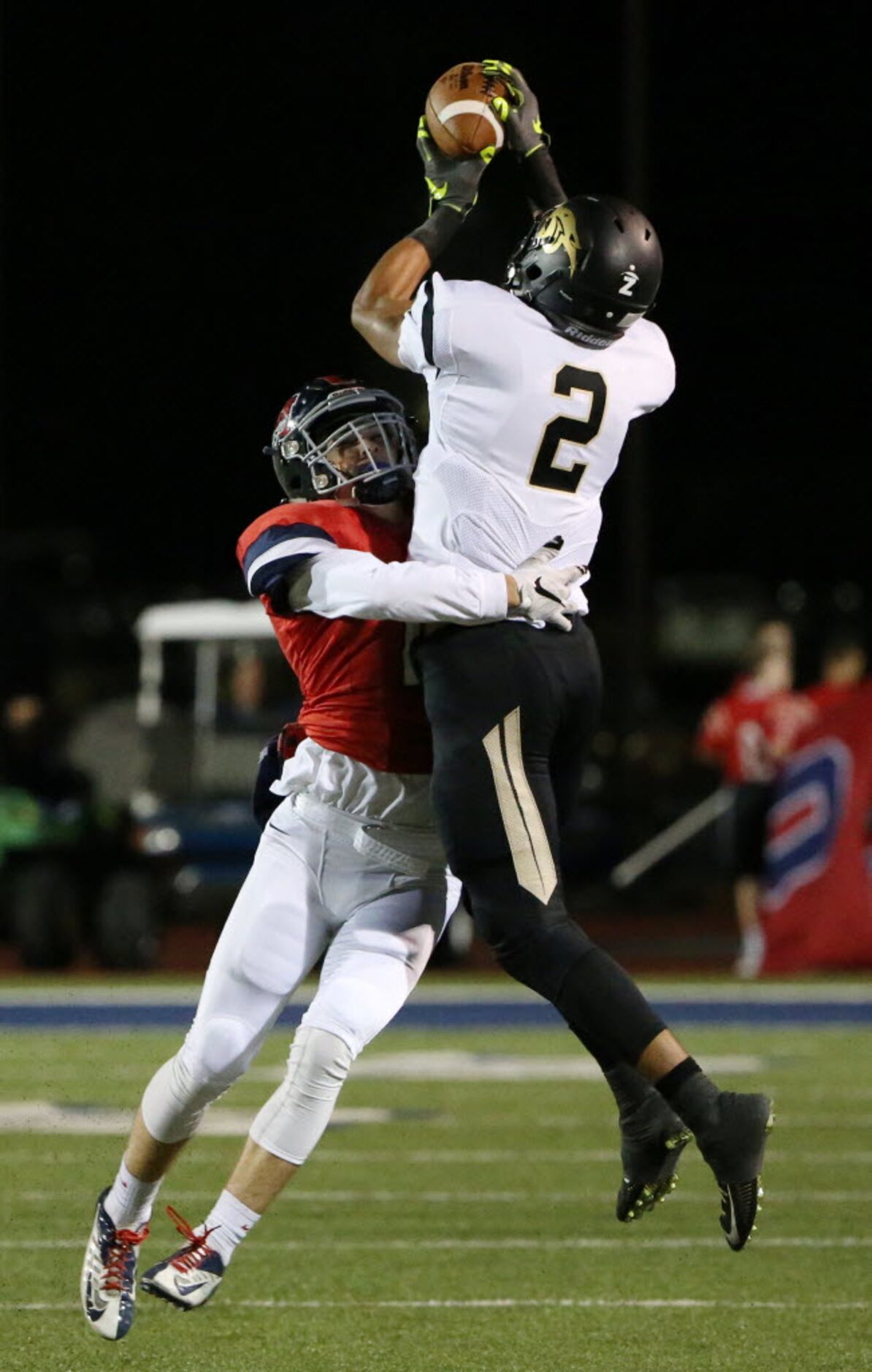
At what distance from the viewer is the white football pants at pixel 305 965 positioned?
4.24m

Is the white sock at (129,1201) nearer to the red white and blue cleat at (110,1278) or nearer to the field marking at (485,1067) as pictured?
the red white and blue cleat at (110,1278)

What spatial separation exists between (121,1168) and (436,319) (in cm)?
165

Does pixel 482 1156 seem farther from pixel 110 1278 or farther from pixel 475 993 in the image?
pixel 475 993

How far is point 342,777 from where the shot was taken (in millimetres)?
4359

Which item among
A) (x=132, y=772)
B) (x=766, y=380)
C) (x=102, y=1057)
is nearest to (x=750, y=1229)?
(x=102, y=1057)

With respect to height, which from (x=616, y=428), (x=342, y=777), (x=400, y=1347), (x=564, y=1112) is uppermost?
(x=616, y=428)

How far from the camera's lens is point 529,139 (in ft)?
15.0

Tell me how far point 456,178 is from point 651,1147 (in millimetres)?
1809

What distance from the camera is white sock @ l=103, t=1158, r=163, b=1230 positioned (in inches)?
172

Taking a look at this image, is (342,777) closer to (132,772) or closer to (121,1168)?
(121,1168)

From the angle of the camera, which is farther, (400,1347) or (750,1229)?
(400,1347)

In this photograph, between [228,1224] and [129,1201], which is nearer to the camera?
[228,1224]

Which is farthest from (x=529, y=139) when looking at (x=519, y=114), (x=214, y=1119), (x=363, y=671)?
(x=214, y=1119)

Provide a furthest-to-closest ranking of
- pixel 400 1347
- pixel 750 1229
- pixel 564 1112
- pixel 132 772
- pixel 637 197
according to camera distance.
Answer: pixel 637 197 < pixel 132 772 < pixel 564 1112 < pixel 400 1347 < pixel 750 1229
